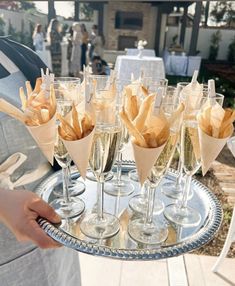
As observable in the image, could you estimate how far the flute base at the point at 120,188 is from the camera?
1018 millimetres

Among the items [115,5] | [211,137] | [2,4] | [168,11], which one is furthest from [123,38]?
[211,137]

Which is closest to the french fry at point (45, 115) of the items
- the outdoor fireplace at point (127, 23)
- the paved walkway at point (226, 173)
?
the paved walkway at point (226, 173)

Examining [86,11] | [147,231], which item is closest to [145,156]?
[147,231]

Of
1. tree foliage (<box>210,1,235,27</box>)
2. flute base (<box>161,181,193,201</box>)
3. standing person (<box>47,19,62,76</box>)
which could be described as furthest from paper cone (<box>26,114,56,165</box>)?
tree foliage (<box>210,1,235,27</box>)

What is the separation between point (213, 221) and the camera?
0.88 m

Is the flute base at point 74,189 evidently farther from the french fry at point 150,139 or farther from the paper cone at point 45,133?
the french fry at point 150,139

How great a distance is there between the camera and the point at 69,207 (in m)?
0.93

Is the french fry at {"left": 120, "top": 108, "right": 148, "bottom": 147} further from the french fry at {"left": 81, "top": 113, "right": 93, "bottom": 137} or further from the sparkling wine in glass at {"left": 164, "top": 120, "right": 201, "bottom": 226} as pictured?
the sparkling wine in glass at {"left": 164, "top": 120, "right": 201, "bottom": 226}

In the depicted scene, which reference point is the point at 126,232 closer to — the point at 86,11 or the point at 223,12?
the point at 86,11

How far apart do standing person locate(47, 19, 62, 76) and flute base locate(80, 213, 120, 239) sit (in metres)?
6.37

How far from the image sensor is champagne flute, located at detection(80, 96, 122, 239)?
0.72 meters

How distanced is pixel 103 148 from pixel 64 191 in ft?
0.95

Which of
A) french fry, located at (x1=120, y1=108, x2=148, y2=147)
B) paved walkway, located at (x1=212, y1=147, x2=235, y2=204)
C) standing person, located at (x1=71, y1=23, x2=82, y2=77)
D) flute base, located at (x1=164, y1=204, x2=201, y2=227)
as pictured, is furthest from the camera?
standing person, located at (x1=71, y1=23, x2=82, y2=77)

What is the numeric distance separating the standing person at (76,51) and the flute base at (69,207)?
5948 mm
